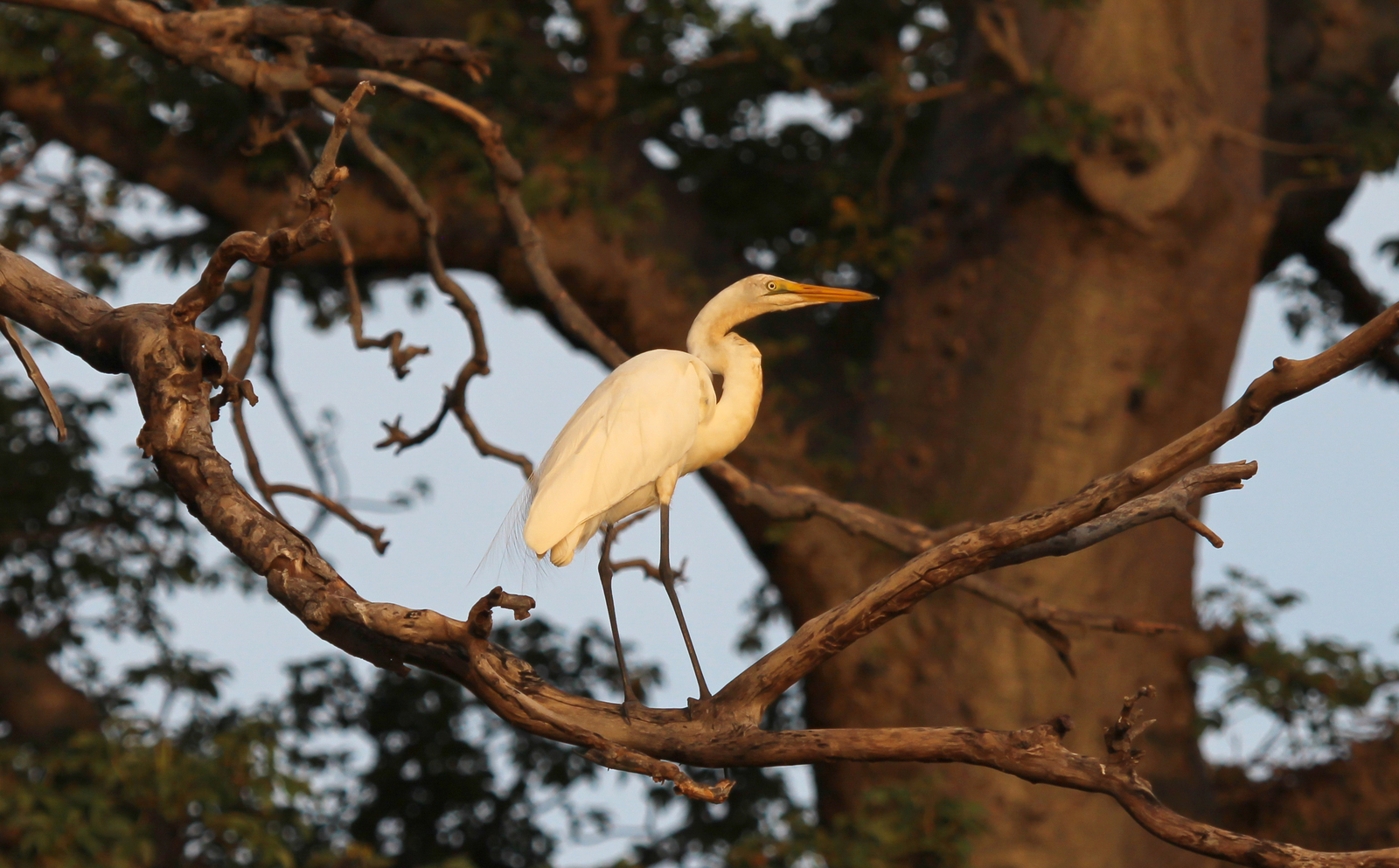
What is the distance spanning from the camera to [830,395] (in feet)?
21.5

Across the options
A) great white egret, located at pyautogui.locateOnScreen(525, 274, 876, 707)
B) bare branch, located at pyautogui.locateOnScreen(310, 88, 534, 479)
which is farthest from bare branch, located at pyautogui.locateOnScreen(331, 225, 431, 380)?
great white egret, located at pyautogui.locateOnScreen(525, 274, 876, 707)

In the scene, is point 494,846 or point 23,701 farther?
point 494,846

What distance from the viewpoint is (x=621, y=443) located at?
9.48ft

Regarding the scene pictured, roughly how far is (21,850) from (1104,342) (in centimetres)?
480

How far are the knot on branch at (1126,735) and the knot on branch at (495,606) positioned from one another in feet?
2.88

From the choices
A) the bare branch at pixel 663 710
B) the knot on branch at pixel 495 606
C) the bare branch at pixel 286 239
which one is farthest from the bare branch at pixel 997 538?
the bare branch at pixel 286 239

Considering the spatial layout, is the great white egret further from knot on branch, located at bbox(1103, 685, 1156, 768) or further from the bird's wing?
knot on branch, located at bbox(1103, 685, 1156, 768)

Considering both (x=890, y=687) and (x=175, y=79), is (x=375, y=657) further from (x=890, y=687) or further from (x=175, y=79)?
(x=175, y=79)

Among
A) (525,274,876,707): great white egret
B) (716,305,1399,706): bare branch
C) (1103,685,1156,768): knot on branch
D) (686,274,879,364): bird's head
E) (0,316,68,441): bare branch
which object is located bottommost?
(1103,685,1156,768): knot on branch

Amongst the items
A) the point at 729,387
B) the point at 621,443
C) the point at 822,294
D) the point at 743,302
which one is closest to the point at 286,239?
the point at 621,443

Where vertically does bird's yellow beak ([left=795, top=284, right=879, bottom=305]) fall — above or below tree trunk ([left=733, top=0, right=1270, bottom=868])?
below

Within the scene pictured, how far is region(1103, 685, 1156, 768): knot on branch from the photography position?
6.39ft

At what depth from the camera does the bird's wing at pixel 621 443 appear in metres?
2.81

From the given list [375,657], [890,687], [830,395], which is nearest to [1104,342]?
[830,395]
